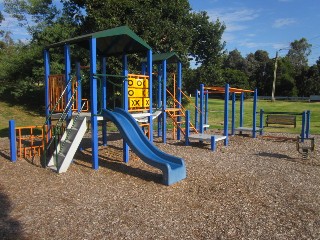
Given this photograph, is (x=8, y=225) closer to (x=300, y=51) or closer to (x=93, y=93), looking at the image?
(x=93, y=93)

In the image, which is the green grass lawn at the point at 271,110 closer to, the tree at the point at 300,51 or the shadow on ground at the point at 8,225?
the shadow on ground at the point at 8,225

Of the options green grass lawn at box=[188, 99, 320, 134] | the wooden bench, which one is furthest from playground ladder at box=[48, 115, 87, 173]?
the wooden bench

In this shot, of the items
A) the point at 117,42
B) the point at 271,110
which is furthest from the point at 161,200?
the point at 271,110

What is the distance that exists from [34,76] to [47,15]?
6.27 m

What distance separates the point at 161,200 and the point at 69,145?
3.25 m

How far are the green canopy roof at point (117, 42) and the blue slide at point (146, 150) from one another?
1997mm

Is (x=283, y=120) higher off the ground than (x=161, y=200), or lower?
higher

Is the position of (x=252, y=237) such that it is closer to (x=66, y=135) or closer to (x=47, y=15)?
(x=66, y=135)

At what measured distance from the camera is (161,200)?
5.39m

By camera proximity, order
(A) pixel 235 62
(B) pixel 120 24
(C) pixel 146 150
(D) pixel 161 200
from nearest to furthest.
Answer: (D) pixel 161 200 < (C) pixel 146 150 < (B) pixel 120 24 < (A) pixel 235 62

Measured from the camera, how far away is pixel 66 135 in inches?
310

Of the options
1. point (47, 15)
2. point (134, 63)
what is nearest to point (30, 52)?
point (47, 15)

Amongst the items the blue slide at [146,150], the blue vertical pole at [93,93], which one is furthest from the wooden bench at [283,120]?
the blue vertical pole at [93,93]

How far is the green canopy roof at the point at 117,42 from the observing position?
7828mm
